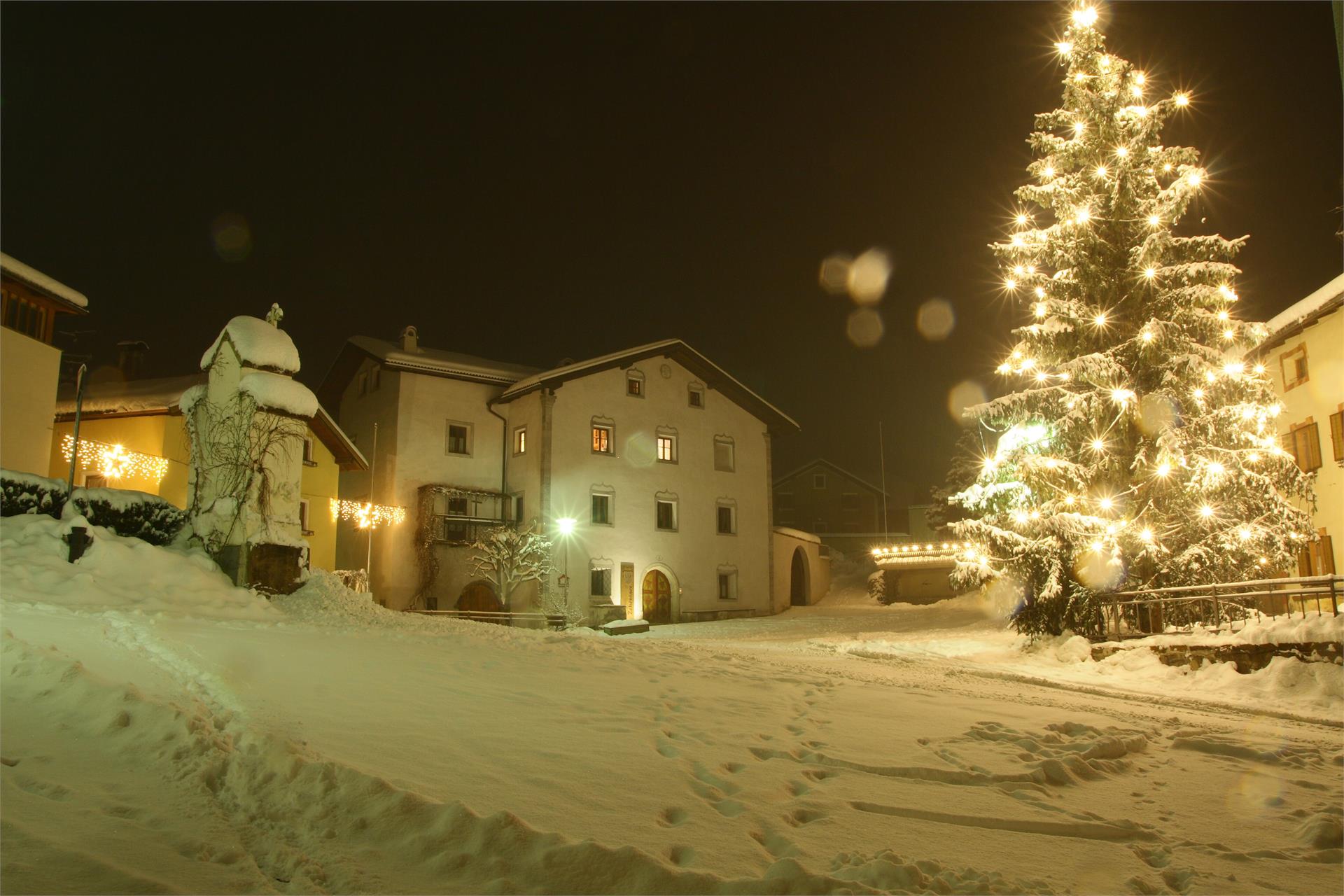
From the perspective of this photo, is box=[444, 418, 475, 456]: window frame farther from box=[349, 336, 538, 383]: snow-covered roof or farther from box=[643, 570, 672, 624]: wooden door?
box=[643, 570, 672, 624]: wooden door

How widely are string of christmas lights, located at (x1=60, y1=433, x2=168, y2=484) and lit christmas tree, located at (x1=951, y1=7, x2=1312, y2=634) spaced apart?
1821 centimetres

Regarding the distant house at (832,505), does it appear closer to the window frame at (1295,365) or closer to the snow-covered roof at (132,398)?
the window frame at (1295,365)

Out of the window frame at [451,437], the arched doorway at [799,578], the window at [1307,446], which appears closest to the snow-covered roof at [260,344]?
the window frame at [451,437]

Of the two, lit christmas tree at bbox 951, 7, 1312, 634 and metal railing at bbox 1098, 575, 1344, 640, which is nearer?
metal railing at bbox 1098, 575, 1344, 640

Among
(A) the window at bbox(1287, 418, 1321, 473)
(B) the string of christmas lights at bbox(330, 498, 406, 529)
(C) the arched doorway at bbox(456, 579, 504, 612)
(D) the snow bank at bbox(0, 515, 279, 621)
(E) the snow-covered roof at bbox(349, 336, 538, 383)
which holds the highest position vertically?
(E) the snow-covered roof at bbox(349, 336, 538, 383)

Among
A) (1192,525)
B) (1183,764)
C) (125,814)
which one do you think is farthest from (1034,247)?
(125,814)

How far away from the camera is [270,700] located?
6.52 m

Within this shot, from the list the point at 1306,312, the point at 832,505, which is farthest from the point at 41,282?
the point at 832,505

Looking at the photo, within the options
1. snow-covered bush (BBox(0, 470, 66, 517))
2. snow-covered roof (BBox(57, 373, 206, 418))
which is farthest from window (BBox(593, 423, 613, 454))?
snow-covered bush (BBox(0, 470, 66, 517))

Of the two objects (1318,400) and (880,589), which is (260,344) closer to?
(1318,400)

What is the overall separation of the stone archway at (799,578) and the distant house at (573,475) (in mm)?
4595

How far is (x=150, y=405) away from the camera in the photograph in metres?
24.5

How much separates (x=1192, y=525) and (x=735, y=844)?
15.1 meters

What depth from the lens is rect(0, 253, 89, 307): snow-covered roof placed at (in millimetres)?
20609
